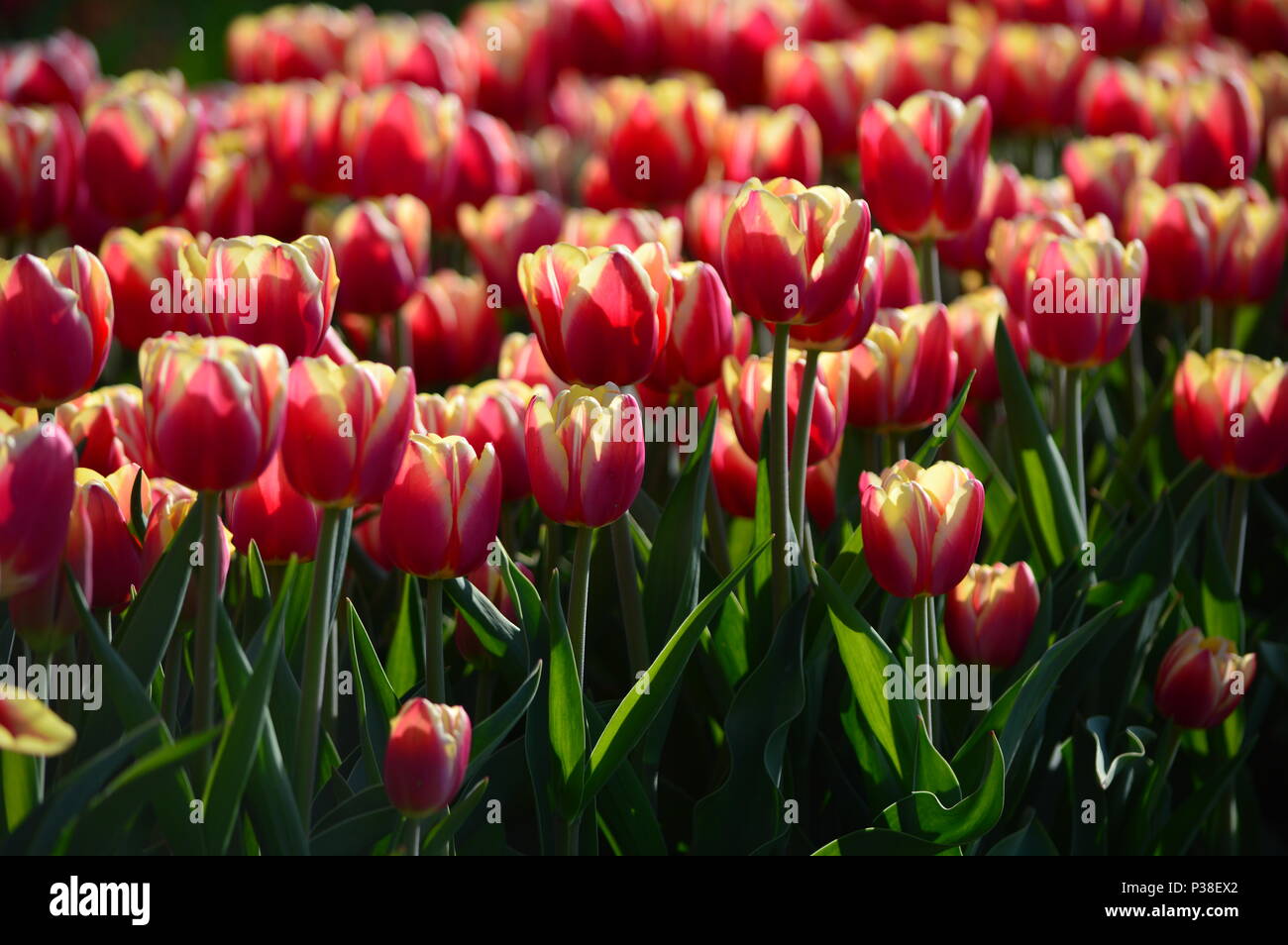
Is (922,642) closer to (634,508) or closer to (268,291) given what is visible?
(634,508)

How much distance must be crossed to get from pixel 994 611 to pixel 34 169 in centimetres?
164

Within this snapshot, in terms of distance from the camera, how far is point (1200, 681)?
1551mm

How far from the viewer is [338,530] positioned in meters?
1.33

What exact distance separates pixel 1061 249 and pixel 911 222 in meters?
0.21

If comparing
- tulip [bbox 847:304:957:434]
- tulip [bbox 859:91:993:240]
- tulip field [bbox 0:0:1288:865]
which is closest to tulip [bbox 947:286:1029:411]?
tulip field [bbox 0:0:1288:865]

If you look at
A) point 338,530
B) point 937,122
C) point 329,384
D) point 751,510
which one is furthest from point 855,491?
point 329,384

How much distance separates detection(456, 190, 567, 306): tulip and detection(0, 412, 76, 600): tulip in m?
1.34

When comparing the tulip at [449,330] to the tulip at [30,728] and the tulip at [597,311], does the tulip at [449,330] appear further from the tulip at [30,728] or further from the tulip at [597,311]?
the tulip at [30,728]

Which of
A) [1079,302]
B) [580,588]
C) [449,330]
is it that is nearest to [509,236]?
[449,330]

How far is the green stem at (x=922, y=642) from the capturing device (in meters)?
1.43

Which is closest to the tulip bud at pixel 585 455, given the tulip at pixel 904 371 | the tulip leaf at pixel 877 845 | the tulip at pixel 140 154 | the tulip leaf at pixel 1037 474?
the tulip leaf at pixel 877 845

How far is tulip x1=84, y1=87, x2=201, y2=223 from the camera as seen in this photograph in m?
2.29

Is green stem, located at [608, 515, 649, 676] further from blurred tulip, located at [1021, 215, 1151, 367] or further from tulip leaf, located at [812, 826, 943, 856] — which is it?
blurred tulip, located at [1021, 215, 1151, 367]

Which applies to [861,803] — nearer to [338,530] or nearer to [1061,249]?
[338,530]
